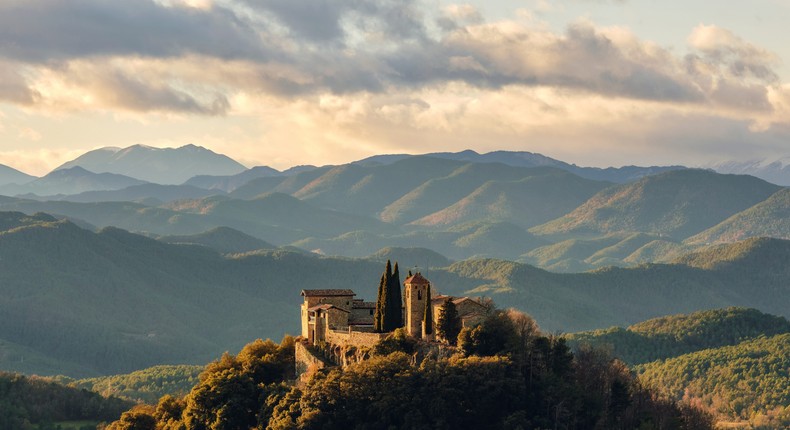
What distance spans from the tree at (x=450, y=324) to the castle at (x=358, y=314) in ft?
2.13

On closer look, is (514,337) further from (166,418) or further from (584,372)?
(166,418)

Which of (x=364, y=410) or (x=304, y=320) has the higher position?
(x=304, y=320)

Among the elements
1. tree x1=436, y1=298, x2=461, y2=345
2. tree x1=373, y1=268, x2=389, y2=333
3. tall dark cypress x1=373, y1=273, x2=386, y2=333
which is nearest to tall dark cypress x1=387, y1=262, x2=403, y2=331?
tree x1=373, y1=268, x2=389, y2=333

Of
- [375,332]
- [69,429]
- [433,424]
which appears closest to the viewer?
[433,424]

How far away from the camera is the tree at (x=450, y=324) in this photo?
405 ft

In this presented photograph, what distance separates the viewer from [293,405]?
123m

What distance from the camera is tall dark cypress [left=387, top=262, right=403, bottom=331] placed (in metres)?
129

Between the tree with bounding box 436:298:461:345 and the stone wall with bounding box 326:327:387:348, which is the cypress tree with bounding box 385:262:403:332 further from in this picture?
the tree with bounding box 436:298:461:345

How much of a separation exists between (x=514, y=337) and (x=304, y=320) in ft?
84.4

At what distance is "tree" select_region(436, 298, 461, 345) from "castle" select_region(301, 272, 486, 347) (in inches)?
25.5

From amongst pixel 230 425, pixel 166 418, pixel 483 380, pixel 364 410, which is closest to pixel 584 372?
pixel 483 380

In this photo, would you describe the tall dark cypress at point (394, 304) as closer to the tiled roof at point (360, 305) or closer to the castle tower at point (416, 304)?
the castle tower at point (416, 304)

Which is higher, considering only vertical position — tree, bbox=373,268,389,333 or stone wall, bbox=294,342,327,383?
tree, bbox=373,268,389,333

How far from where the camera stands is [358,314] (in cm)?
13425
